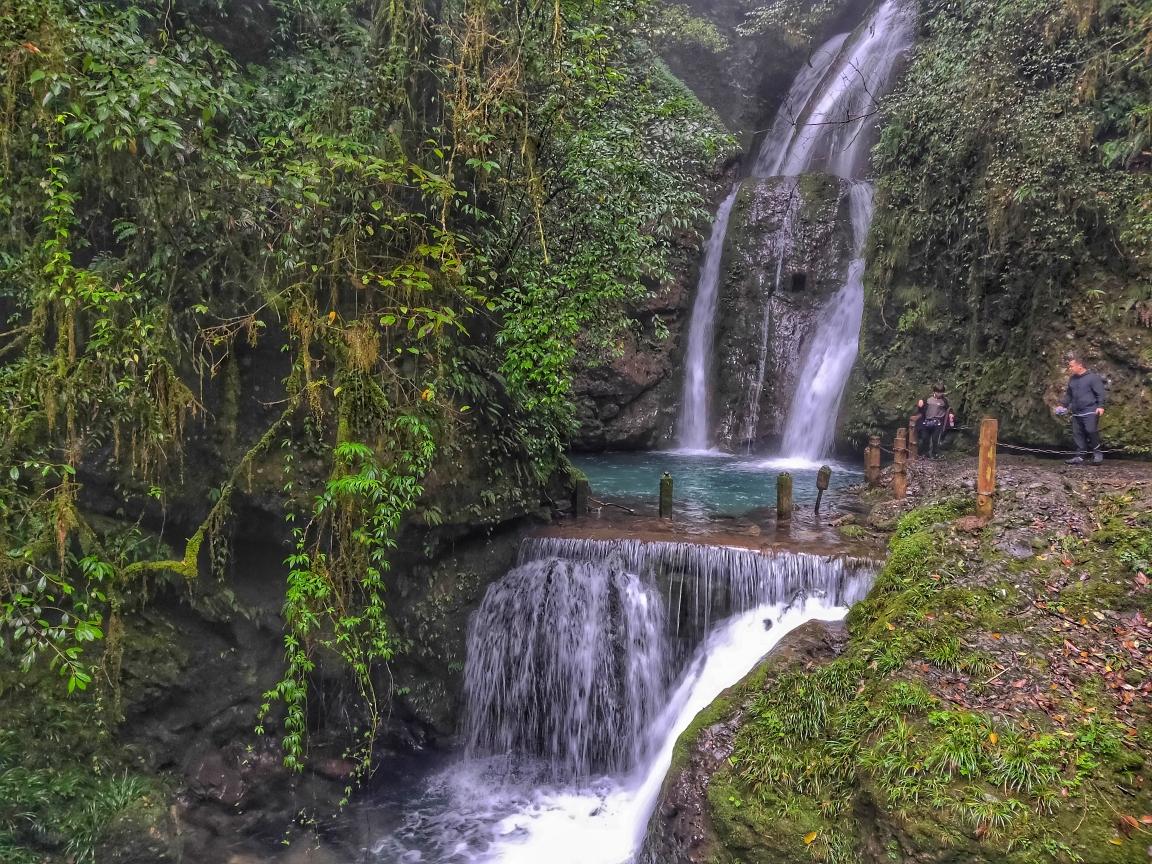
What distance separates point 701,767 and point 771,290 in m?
14.8

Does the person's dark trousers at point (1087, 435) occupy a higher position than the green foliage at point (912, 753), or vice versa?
the person's dark trousers at point (1087, 435)

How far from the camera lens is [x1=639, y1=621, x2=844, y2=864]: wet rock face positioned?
5.50 meters

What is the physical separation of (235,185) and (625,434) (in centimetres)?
1256

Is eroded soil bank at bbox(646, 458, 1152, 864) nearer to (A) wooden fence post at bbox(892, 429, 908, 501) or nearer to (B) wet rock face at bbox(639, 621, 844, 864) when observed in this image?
(B) wet rock face at bbox(639, 621, 844, 864)

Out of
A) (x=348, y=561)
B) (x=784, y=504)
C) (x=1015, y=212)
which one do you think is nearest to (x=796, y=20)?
(x=1015, y=212)

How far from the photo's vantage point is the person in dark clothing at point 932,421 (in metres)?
13.1

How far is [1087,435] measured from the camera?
10.5m

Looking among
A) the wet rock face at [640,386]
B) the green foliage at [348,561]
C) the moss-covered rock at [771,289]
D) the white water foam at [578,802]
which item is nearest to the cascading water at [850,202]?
the moss-covered rock at [771,289]

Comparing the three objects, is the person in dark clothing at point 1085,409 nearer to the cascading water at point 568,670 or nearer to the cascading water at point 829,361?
the cascading water at point 829,361

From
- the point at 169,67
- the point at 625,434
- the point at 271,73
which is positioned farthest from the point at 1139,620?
the point at 625,434

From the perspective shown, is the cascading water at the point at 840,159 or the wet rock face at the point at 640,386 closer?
the cascading water at the point at 840,159

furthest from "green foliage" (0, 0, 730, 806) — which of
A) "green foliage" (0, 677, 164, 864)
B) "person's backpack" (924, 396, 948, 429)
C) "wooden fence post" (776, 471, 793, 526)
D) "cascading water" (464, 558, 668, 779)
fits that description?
"person's backpack" (924, 396, 948, 429)

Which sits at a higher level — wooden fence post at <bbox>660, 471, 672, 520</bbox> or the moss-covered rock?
the moss-covered rock

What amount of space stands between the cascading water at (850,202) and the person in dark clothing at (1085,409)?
19.5ft
